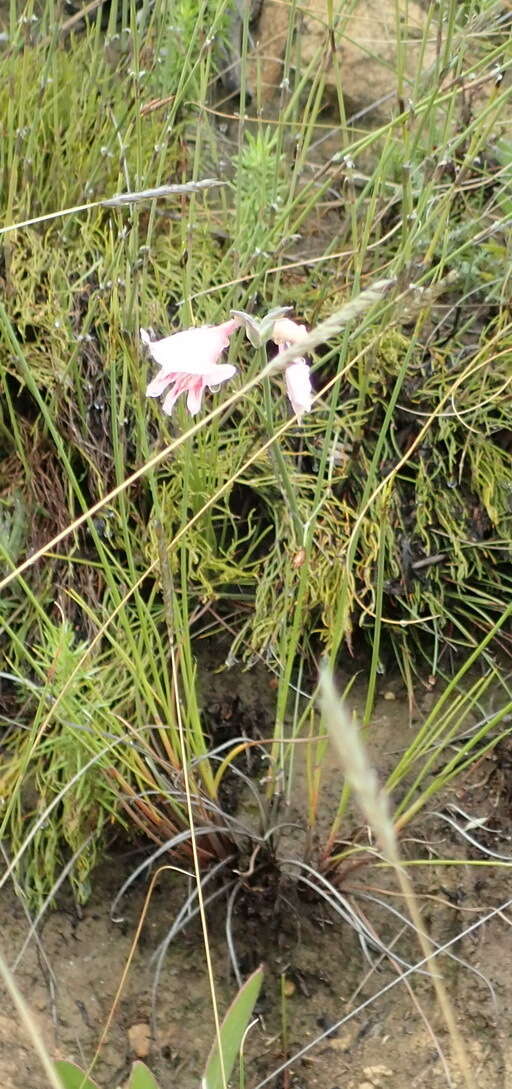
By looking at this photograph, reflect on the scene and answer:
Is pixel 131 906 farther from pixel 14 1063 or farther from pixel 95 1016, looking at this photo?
pixel 14 1063

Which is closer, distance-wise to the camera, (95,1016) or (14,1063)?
(14,1063)

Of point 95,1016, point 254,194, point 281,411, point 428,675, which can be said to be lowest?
point 95,1016

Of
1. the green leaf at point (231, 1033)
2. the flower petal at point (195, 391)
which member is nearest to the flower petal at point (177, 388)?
the flower petal at point (195, 391)

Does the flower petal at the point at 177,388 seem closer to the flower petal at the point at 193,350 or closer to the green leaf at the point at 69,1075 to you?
the flower petal at the point at 193,350

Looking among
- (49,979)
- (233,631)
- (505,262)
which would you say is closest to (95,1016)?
(49,979)

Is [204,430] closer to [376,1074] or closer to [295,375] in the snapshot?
[295,375]

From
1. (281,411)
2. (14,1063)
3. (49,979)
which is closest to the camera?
(14,1063)

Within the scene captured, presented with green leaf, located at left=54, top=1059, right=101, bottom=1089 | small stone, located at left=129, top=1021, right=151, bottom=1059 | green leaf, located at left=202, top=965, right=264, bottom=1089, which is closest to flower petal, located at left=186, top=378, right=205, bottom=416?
green leaf, located at left=202, top=965, right=264, bottom=1089

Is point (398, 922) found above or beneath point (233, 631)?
beneath

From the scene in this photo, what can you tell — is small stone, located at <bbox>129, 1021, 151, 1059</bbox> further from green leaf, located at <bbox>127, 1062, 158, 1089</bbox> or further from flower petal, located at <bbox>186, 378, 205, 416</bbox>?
flower petal, located at <bbox>186, 378, 205, 416</bbox>
